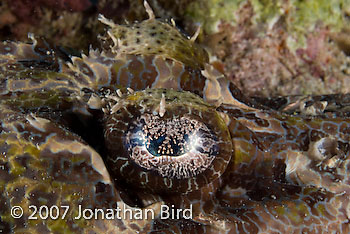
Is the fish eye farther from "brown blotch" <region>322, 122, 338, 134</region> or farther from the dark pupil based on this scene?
"brown blotch" <region>322, 122, 338, 134</region>

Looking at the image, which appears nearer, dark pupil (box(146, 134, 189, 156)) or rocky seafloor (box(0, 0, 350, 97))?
dark pupil (box(146, 134, 189, 156))

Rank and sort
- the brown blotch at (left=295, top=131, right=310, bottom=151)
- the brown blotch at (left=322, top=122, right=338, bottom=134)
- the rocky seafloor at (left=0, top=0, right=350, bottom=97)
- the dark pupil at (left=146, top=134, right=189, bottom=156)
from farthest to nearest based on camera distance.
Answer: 1. the rocky seafloor at (left=0, top=0, right=350, bottom=97)
2. the brown blotch at (left=322, top=122, right=338, bottom=134)
3. the brown blotch at (left=295, top=131, right=310, bottom=151)
4. the dark pupil at (left=146, top=134, right=189, bottom=156)

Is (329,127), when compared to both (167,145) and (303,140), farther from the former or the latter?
(167,145)

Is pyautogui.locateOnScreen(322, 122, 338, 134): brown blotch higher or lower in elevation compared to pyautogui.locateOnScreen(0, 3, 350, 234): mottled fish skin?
higher

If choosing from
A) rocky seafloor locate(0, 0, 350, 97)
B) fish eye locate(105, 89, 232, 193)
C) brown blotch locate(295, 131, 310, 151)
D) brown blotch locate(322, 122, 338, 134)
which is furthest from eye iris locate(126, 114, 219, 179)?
rocky seafloor locate(0, 0, 350, 97)

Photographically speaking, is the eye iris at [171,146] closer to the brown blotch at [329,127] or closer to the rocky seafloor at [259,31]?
the brown blotch at [329,127]

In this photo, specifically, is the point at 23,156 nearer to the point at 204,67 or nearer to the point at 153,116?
the point at 153,116

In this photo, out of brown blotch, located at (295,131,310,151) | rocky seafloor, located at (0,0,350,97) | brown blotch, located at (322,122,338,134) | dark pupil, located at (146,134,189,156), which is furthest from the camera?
rocky seafloor, located at (0,0,350,97)

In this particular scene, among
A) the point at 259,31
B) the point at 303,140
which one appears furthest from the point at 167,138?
the point at 259,31
